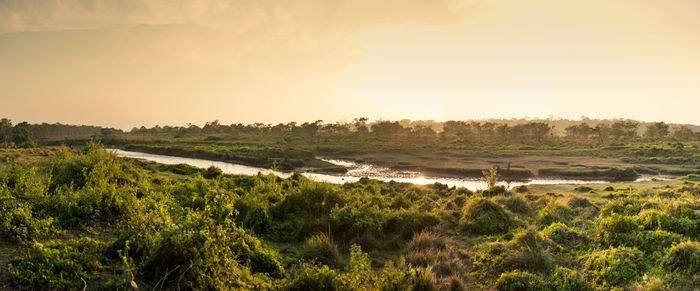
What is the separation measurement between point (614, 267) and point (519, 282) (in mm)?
2481

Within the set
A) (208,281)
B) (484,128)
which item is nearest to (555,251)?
(208,281)

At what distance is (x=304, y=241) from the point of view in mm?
11477

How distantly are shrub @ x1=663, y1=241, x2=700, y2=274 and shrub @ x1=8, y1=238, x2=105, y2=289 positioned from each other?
1284 centimetres

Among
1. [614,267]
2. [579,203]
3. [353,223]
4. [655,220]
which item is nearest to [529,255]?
[614,267]

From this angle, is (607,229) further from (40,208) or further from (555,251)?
(40,208)

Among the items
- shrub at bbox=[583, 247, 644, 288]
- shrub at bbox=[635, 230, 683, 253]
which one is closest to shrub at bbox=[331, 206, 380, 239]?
shrub at bbox=[583, 247, 644, 288]

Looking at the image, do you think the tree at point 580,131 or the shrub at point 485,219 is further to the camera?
the tree at point 580,131

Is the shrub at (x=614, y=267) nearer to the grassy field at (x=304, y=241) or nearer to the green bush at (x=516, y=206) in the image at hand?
the grassy field at (x=304, y=241)

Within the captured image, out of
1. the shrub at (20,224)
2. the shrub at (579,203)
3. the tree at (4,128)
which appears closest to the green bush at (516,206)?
the shrub at (579,203)

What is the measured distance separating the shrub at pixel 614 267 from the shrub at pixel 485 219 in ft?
13.5

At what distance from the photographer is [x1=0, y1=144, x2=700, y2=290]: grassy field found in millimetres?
5797

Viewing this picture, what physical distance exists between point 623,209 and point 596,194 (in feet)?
40.0

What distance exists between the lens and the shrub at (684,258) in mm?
8180

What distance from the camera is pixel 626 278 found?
8109mm
